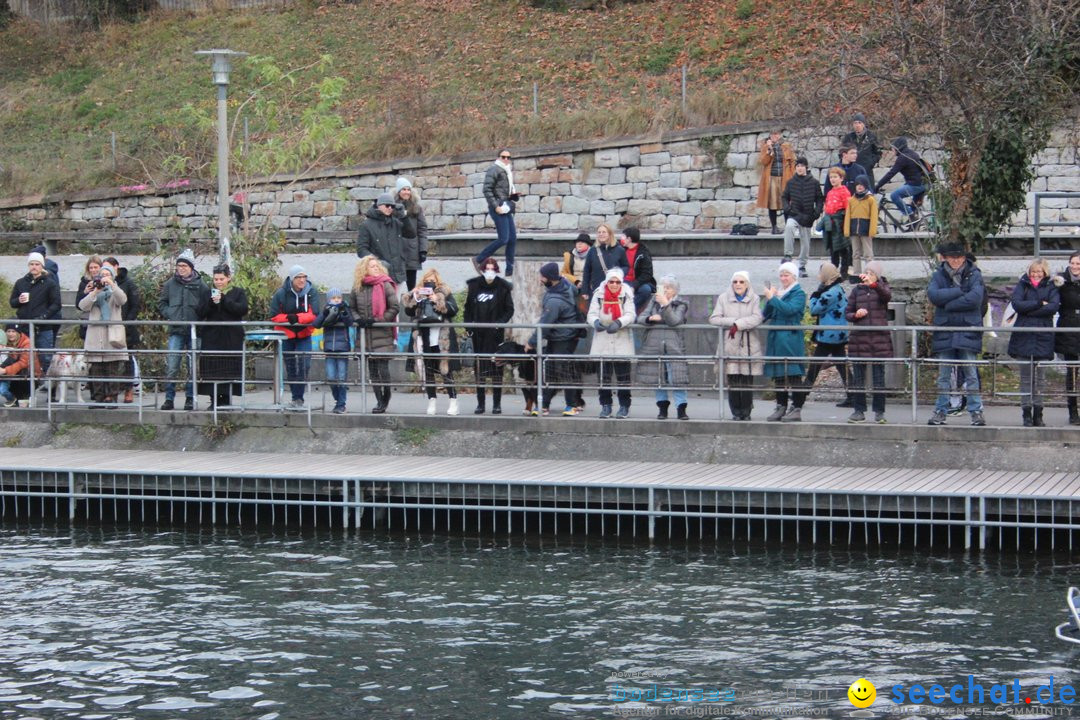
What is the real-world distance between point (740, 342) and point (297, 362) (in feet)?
15.5

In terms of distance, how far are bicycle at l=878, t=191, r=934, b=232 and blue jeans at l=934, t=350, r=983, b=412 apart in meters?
6.12

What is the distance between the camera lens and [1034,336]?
15.4 meters

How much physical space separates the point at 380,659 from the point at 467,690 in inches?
38.1

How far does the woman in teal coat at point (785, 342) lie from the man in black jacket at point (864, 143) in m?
6.16

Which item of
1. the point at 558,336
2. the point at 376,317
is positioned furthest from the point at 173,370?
the point at 558,336

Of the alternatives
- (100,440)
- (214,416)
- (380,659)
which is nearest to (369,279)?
(214,416)

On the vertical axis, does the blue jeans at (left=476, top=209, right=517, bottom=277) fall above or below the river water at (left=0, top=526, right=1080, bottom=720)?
above

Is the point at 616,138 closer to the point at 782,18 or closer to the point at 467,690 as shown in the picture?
the point at 782,18

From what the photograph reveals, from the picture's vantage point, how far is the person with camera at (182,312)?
17.5 m

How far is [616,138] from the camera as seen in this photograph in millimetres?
31109

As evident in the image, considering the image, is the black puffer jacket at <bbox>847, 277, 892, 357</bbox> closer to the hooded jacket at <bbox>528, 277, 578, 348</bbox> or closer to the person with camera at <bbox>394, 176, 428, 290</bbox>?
the hooded jacket at <bbox>528, 277, 578, 348</bbox>

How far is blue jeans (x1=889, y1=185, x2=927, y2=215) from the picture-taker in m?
22.5

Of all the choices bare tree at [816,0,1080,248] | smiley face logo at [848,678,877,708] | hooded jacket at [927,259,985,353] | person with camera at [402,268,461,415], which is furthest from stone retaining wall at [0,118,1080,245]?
smiley face logo at [848,678,877,708]

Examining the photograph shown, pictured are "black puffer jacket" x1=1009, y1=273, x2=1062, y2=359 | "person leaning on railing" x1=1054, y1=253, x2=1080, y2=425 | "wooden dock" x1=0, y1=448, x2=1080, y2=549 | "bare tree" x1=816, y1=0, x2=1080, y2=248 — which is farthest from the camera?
"bare tree" x1=816, y1=0, x2=1080, y2=248
